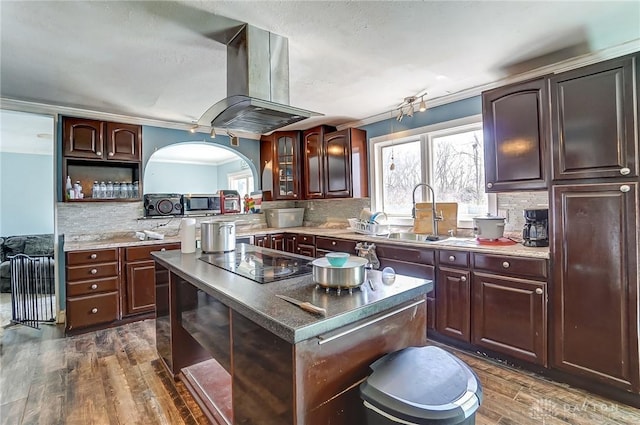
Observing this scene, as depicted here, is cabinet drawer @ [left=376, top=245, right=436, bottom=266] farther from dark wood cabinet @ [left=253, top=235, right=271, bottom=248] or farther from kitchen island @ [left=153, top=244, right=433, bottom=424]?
dark wood cabinet @ [left=253, top=235, right=271, bottom=248]

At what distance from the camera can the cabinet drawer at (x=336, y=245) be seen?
3486 millimetres

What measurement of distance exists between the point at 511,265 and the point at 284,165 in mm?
3301

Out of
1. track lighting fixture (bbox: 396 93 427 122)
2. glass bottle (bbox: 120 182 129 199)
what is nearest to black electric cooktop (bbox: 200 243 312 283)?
track lighting fixture (bbox: 396 93 427 122)

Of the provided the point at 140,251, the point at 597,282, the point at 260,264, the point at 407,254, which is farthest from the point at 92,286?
the point at 597,282

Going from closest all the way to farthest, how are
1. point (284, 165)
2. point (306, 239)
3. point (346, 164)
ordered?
point (346, 164), point (306, 239), point (284, 165)

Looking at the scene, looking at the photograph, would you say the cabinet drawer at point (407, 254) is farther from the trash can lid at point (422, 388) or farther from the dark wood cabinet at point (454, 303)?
the trash can lid at point (422, 388)

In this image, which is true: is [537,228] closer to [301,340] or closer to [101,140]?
[301,340]

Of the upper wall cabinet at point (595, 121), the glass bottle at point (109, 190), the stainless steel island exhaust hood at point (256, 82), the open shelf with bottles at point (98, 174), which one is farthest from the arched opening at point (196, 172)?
the upper wall cabinet at point (595, 121)

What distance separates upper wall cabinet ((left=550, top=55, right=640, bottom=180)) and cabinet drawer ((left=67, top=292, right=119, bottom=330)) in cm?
416

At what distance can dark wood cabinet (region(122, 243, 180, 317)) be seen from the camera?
3404 millimetres

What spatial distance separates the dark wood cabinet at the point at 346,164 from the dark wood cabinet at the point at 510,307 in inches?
75.0

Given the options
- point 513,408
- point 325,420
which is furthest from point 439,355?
point 513,408

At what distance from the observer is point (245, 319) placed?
1.31m

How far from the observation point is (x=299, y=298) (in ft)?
4.27
